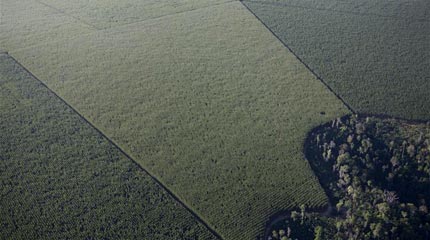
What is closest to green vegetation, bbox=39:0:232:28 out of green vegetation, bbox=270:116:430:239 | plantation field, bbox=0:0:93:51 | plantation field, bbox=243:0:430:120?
plantation field, bbox=0:0:93:51

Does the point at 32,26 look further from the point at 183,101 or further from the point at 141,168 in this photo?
the point at 141,168

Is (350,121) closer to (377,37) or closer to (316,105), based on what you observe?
(316,105)

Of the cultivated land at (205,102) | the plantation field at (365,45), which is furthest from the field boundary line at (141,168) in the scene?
the plantation field at (365,45)

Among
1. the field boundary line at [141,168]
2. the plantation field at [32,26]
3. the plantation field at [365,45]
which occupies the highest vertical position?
the plantation field at [365,45]

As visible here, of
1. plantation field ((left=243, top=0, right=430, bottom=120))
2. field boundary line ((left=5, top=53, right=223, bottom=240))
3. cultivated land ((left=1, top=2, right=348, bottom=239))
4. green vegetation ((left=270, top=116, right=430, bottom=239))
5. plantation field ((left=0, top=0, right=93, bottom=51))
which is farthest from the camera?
plantation field ((left=0, top=0, right=93, bottom=51))

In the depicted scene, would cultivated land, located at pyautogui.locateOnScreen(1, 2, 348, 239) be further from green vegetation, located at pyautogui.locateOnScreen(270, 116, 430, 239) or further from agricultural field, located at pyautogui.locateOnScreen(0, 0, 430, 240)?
green vegetation, located at pyautogui.locateOnScreen(270, 116, 430, 239)

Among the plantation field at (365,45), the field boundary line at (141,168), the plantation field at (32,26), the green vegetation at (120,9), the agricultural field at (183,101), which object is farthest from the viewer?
the green vegetation at (120,9)

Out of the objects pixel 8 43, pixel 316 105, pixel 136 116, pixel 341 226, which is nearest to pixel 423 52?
pixel 316 105

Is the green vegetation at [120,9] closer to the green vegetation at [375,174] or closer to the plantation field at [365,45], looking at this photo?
the plantation field at [365,45]
